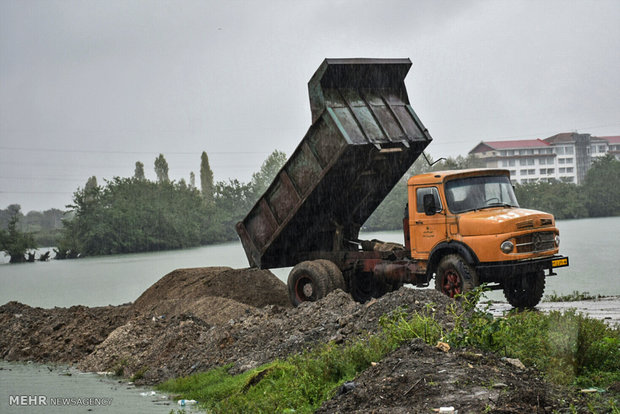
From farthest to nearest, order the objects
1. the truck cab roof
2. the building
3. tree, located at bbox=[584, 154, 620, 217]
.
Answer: the building < tree, located at bbox=[584, 154, 620, 217] < the truck cab roof

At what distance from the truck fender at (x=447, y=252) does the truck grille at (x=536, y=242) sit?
828 millimetres

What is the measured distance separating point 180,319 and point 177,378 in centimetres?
333

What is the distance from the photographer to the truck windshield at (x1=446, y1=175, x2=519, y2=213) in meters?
13.5

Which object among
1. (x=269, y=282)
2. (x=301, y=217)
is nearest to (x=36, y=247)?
(x=269, y=282)

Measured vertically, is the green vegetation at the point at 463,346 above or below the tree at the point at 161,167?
below

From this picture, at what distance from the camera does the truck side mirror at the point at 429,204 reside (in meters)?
13.4

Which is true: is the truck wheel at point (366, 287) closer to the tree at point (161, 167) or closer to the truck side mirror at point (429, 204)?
the truck side mirror at point (429, 204)

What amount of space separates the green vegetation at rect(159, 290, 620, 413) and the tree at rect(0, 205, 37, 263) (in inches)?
1930

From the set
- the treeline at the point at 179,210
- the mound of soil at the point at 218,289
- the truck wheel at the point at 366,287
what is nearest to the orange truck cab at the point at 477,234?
the truck wheel at the point at 366,287

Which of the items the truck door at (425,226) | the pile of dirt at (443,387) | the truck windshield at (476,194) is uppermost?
the truck windshield at (476,194)

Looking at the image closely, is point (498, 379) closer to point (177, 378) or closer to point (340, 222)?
point (177, 378)

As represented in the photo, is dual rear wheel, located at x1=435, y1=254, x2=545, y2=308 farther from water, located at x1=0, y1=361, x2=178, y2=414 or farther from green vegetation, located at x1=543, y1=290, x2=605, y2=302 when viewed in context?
water, located at x1=0, y1=361, x2=178, y2=414

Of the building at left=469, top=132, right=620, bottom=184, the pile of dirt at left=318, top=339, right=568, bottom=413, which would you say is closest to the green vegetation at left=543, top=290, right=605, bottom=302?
the pile of dirt at left=318, top=339, right=568, bottom=413

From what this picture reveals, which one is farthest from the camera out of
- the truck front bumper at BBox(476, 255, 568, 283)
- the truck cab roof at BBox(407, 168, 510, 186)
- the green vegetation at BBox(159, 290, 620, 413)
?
the truck cab roof at BBox(407, 168, 510, 186)
